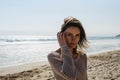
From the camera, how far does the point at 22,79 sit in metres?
8.37

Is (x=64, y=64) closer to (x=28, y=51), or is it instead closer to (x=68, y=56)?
(x=68, y=56)

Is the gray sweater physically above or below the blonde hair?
below

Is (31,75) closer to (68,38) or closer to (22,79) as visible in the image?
(22,79)

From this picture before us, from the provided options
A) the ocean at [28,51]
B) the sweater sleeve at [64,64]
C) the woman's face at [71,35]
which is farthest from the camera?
the ocean at [28,51]

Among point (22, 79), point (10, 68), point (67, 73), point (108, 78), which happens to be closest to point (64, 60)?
point (67, 73)

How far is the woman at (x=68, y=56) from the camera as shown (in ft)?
6.24

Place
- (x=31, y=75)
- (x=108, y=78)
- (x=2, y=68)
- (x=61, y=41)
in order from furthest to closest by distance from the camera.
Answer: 1. (x=2, y=68)
2. (x=31, y=75)
3. (x=108, y=78)
4. (x=61, y=41)

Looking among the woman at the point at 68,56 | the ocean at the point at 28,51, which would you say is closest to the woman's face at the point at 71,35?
the woman at the point at 68,56

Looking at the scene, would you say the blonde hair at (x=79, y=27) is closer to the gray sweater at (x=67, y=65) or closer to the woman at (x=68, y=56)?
the woman at (x=68, y=56)

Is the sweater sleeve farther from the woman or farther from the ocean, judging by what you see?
the ocean

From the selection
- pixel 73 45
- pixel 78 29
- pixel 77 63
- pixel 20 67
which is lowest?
pixel 20 67

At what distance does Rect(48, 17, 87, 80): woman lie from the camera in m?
1.90

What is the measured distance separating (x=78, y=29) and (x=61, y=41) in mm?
194

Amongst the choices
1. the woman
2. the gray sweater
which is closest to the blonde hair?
the woman
